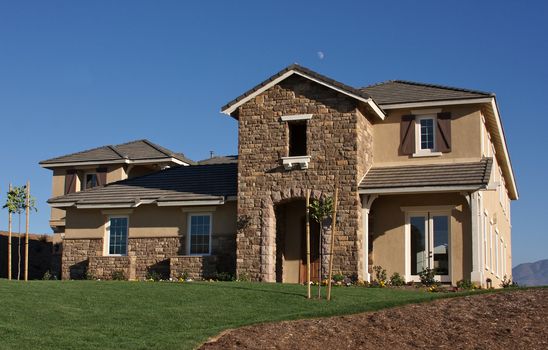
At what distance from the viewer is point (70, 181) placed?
39.9 metres

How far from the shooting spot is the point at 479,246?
25.6m

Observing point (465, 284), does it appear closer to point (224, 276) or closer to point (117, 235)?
point (224, 276)

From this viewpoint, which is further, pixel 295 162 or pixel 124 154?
pixel 124 154

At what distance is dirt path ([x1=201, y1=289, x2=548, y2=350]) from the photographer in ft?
49.8

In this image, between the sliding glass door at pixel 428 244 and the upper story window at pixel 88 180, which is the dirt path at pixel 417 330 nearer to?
the sliding glass door at pixel 428 244

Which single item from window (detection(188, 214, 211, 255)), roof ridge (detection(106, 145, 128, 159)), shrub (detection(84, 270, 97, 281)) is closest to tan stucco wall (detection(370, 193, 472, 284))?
window (detection(188, 214, 211, 255))

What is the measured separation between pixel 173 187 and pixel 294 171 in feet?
19.0

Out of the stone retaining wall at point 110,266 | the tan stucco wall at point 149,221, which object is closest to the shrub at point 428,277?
the tan stucco wall at point 149,221

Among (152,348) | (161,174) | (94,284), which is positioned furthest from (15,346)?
(161,174)

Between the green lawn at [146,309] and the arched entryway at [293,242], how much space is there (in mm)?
3851

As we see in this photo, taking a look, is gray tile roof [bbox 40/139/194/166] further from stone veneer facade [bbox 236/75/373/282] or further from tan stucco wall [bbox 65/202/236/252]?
stone veneer facade [bbox 236/75/373/282]

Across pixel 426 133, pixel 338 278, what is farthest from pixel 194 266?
pixel 426 133

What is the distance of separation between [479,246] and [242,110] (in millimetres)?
8907

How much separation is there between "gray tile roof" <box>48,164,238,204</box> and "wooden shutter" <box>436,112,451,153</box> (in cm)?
713
